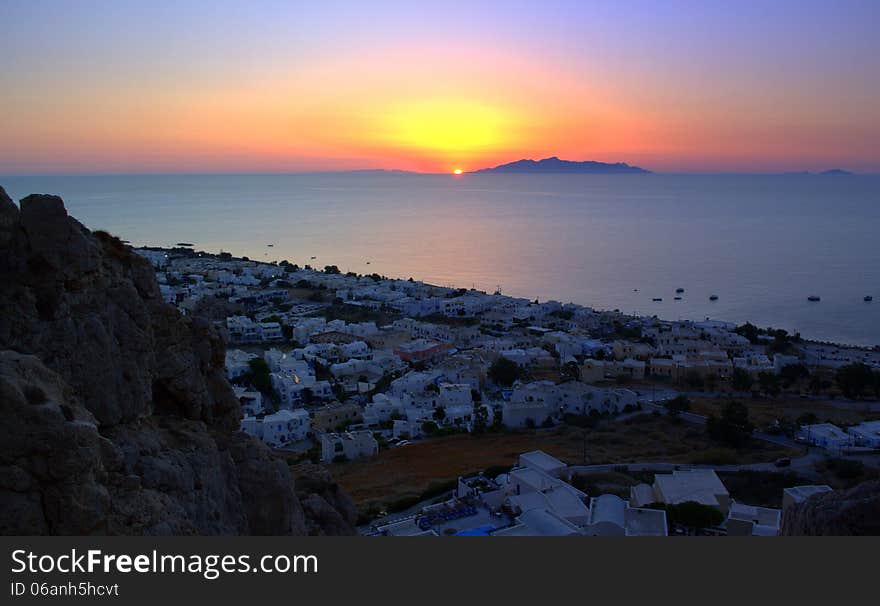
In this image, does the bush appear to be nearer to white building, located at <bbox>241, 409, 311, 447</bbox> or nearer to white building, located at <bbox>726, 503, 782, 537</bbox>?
white building, located at <bbox>726, 503, 782, 537</bbox>

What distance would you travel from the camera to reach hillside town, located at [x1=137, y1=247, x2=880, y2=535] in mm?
16406

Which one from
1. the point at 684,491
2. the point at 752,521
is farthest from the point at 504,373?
the point at 752,521

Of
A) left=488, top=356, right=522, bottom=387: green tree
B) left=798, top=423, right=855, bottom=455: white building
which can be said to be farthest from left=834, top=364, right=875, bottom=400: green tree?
left=488, top=356, right=522, bottom=387: green tree

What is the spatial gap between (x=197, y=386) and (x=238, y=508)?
1419 millimetres

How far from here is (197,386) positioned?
7535 millimetres

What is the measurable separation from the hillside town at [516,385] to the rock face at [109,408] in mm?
3432

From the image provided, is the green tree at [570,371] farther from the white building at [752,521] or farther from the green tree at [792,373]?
the white building at [752,521]

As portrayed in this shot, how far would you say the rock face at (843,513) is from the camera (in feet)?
18.1

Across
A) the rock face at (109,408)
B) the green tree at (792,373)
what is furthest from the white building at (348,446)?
the green tree at (792,373)

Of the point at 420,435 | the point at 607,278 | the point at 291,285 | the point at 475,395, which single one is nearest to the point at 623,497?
the point at 420,435

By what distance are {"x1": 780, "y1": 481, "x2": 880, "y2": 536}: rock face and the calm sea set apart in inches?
1977

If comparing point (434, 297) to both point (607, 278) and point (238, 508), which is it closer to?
point (607, 278)

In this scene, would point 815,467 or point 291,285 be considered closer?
point 815,467

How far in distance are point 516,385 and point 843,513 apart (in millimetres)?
24380
